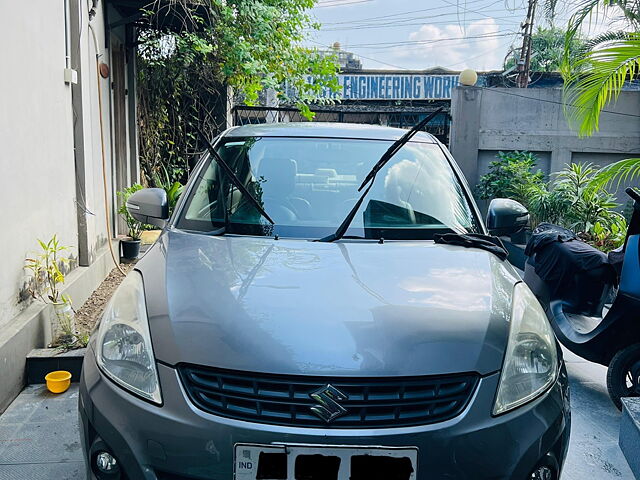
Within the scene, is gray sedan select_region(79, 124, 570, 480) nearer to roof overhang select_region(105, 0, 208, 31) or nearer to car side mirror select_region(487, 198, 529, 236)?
car side mirror select_region(487, 198, 529, 236)

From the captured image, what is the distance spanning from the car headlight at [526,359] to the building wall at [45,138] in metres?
2.81

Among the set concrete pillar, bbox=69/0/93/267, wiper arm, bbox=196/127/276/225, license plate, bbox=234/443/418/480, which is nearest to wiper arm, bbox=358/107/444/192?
wiper arm, bbox=196/127/276/225

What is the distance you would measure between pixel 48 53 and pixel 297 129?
2148 mm

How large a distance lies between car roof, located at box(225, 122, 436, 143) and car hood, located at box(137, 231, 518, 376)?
1036 millimetres

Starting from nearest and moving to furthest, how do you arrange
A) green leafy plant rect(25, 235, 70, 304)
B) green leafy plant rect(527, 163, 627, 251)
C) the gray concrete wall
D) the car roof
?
the car roof, green leafy plant rect(25, 235, 70, 304), green leafy plant rect(527, 163, 627, 251), the gray concrete wall

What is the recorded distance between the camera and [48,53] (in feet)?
14.5

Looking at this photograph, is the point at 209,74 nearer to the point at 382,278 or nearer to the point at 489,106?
the point at 489,106

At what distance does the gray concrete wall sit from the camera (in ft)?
32.7

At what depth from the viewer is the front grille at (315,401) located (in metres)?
1.79

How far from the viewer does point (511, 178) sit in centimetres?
944

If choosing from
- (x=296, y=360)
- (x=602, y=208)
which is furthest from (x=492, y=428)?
(x=602, y=208)

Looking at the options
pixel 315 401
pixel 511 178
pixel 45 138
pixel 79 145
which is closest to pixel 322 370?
pixel 315 401

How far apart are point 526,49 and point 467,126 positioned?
30.3 ft

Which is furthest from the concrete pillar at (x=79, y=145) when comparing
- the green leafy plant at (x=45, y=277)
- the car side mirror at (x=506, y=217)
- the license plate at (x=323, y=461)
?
the license plate at (x=323, y=461)
